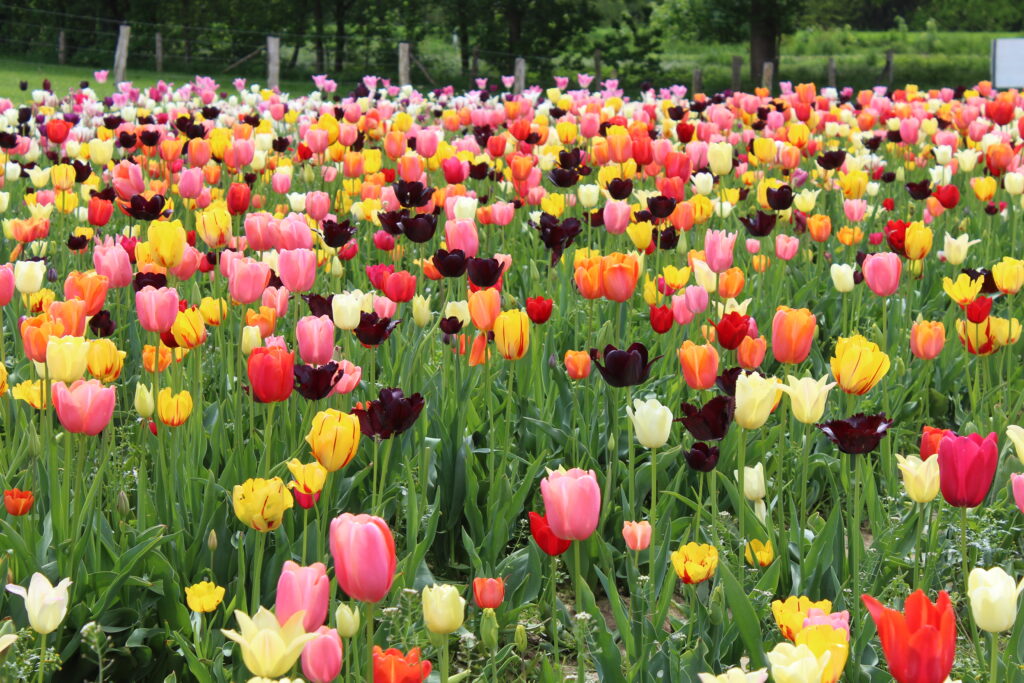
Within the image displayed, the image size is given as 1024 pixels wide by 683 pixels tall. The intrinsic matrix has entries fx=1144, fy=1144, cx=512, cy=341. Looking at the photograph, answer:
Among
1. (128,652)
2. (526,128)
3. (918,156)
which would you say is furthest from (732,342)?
(918,156)

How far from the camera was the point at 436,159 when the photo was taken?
6715 mm

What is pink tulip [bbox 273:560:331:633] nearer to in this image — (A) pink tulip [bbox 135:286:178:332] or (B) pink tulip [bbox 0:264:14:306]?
(A) pink tulip [bbox 135:286:178:332]

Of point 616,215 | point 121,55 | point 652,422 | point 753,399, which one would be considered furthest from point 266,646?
point 121,55

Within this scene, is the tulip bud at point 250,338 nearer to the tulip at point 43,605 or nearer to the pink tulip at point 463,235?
the pink tulip at point 463,235

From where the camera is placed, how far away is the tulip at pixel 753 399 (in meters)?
2.18

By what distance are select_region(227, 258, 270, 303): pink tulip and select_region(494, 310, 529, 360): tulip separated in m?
0.67

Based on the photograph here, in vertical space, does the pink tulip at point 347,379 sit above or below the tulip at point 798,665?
below

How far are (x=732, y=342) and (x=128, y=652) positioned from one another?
5.00 ft

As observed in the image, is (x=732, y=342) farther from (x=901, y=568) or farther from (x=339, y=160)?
(x=339, y=160)

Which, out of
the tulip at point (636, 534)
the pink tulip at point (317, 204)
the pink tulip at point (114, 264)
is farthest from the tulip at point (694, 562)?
the pink tulip at point (317, 204)

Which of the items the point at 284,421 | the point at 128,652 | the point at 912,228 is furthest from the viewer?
the point at 912,228

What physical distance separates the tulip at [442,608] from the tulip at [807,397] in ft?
3.04

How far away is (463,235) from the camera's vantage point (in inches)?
141

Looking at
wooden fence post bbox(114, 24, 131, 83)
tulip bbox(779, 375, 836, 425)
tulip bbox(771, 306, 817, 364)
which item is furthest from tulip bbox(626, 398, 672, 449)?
wooden fence post bbox(114, 24, 131, 83)
